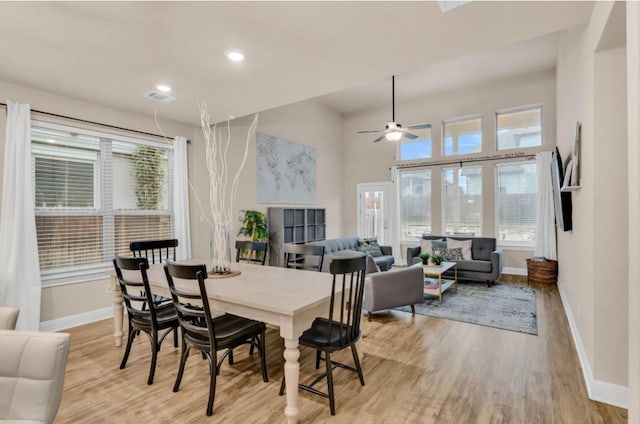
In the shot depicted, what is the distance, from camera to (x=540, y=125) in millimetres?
6254

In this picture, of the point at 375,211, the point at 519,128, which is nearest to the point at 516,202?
the point at 519,128

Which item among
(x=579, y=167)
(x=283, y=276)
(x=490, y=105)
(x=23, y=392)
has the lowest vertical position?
(x=23, y=392)

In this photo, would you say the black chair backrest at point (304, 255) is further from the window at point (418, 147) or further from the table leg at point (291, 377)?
the window at point (418, 147)

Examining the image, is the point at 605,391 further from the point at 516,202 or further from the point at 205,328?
the point at 516,202

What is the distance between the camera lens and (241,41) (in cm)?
261

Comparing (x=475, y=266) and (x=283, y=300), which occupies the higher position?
(x=283, y=300)

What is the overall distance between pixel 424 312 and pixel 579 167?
2.33 meters

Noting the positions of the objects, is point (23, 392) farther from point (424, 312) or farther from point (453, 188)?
point (453, 188)

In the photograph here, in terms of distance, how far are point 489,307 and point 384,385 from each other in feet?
8.60

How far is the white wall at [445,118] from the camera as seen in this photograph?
6195 mm

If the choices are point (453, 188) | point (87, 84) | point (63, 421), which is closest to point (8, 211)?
point (87, 84)

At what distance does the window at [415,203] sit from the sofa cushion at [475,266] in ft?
5.83

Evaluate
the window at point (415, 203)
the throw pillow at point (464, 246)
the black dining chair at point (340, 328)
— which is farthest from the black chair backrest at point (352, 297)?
the window at point (415, 203)

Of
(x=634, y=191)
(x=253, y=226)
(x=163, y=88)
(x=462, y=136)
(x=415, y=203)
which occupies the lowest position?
(x=253, y=226)
